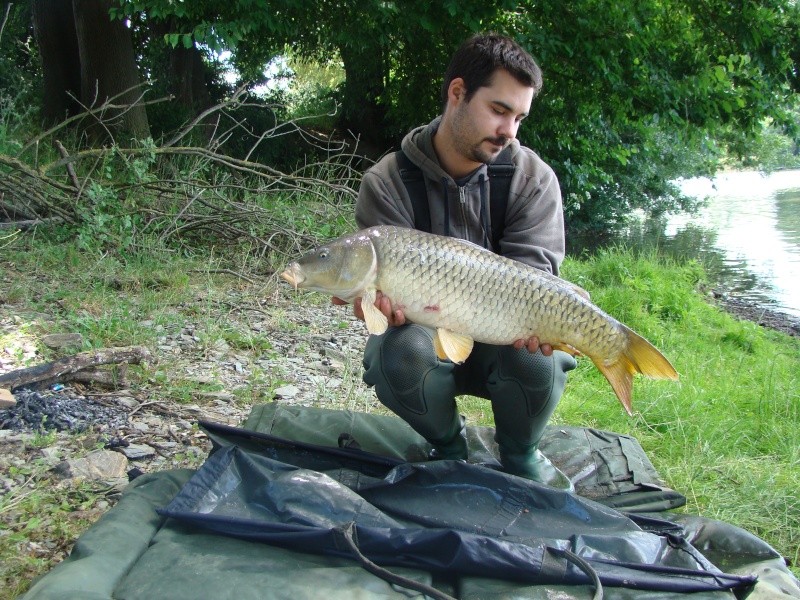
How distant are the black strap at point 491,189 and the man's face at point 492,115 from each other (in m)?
0.08

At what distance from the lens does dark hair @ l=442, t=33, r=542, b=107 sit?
176 centimetres

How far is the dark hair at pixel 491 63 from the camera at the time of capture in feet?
5.76

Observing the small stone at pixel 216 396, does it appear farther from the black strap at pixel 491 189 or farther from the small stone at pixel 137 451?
the black strap at pixel 491 189

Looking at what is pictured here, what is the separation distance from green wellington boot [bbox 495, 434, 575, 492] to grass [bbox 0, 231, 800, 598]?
377 millimetres

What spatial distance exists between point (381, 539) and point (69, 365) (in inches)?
51.2

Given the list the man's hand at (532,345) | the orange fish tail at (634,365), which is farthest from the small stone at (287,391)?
the orange fish tail at (634,365)

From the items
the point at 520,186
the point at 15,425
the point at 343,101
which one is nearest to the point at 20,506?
the point at 15,425

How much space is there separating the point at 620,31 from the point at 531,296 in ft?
15.4

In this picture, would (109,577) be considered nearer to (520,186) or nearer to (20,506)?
(20,506)

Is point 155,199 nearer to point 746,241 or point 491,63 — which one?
point 491,63

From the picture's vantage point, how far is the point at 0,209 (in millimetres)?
3986

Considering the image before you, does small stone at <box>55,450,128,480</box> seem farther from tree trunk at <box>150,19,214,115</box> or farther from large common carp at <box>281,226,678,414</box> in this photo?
tree trunk at <box>150,19,214,115</box>

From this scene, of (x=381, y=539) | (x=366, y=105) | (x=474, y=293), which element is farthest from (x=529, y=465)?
(x=366, y=105)

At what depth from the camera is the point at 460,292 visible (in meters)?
1.61
